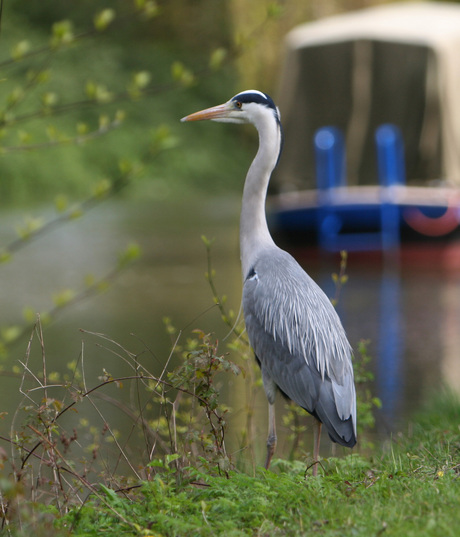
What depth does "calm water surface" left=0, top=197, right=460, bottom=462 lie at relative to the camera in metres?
7.85

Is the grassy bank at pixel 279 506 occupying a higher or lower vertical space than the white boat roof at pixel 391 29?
lower

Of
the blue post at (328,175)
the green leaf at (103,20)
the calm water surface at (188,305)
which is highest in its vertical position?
the green leaf at (103,20)

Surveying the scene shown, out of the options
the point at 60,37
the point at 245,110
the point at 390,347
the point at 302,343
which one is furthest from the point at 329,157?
the point at 60,37

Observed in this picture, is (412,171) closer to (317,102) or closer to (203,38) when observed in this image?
(317,102)

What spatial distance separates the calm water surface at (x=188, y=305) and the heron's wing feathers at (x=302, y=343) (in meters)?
0.84

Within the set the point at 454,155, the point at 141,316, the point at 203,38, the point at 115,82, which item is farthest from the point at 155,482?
the point at 203,38

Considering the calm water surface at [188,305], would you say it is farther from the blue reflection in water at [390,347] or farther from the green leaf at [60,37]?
the green leaf at [60,37]

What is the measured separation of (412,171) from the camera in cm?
1335

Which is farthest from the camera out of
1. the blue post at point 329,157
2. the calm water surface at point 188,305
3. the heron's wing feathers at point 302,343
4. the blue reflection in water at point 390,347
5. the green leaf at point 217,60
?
the blue post at point 329,157

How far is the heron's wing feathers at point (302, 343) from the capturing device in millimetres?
4227

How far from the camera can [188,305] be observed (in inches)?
435

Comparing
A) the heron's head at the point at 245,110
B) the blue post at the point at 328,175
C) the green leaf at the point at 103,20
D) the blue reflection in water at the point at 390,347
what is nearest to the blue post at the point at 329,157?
the blue post at the point at 328,175

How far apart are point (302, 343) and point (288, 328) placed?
100 mm

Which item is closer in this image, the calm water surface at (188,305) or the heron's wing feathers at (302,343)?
the heron's wing feathers at (302,343)
